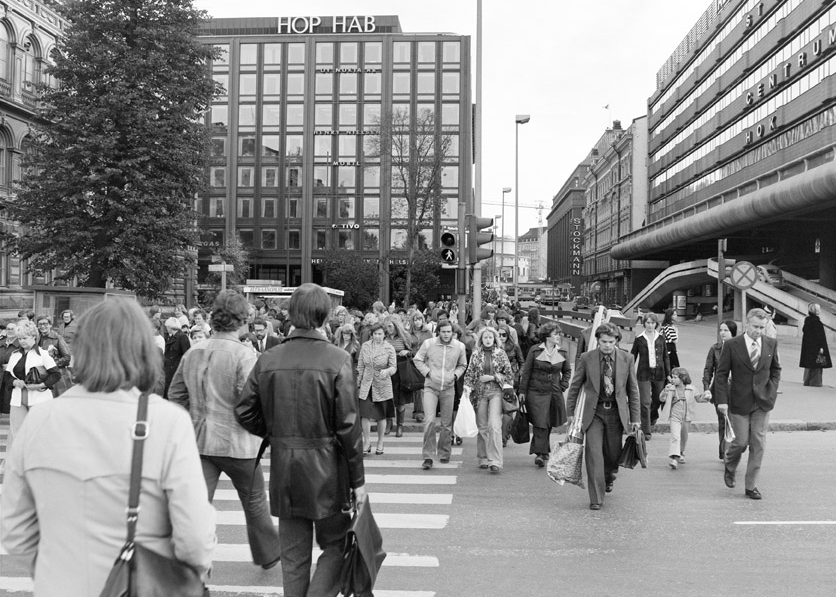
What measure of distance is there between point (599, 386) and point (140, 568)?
5712mm

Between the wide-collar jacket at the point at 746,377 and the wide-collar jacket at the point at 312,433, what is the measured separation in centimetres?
523

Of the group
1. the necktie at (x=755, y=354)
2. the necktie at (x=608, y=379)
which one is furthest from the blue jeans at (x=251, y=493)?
the necktie at (x=755, y=354)

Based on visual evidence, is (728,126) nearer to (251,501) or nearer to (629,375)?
(629,375)

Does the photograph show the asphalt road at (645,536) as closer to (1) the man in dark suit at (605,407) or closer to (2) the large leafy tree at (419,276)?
(1) the man in dark suit at (605,407)

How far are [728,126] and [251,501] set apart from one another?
56398mm

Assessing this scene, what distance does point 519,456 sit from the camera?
10391mm

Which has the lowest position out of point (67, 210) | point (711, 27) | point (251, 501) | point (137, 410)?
point (251, 501)

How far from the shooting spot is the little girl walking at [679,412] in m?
9.64

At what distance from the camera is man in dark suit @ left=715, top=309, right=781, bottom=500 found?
7938 millimetres

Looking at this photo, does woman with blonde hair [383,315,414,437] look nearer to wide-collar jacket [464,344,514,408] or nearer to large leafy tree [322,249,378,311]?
wide-collar jacket [464,344,514,408]

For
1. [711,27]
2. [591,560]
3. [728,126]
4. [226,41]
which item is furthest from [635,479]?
[226,41]

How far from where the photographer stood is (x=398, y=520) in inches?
275

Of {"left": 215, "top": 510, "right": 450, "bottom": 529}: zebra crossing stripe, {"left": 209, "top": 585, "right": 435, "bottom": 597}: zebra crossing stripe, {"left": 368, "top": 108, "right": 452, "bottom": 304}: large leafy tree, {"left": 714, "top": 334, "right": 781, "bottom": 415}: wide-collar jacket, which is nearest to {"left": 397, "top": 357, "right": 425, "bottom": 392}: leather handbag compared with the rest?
{"left": 215, "top": 510, "right": 450, "bottom": 529}: zebra crossing stripe

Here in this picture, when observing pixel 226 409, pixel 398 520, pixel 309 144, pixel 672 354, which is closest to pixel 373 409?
pixel 398 520
